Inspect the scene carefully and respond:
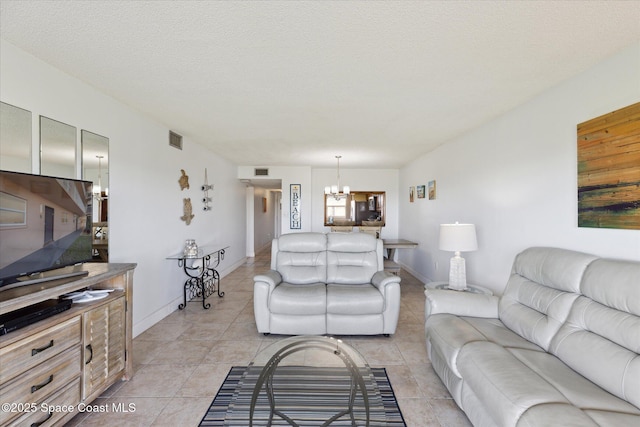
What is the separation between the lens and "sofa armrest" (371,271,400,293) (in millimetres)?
2900

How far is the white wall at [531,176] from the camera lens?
1950 mm

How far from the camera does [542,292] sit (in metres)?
1.96

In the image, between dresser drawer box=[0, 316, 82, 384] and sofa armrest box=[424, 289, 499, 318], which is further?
sofa armrest box=[424, 289, 499, 318]

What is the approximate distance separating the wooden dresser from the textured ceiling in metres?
1.54

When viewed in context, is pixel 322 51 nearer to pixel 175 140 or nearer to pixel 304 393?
pixel 304 393

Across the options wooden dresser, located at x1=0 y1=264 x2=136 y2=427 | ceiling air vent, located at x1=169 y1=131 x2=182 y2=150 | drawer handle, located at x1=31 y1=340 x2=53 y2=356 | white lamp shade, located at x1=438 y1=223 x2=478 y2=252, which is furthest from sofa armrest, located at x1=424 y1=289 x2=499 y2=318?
ceiling air vent, located at x1=169 y1=131 x2=182 y2=150

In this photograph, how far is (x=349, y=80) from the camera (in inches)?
90.4

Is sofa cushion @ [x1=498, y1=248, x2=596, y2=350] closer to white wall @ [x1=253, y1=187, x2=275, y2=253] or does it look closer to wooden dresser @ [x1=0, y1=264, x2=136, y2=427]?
wooden dresser @ [x1=0, y1=264, x2=136, y2=427]

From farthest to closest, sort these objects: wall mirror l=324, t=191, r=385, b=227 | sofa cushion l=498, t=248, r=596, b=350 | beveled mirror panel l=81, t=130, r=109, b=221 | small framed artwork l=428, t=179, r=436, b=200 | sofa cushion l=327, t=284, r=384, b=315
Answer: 1. wall mirror l=324, t=191, r=385, b=227
2. small framed artwork l=428, t=179, r=436, b=200
3. sofa cushion l=327, t=284, r=384, b=315
4. beveled mirror panel l=81, t=130, r=109, b=221
5. sofa cushion l=498, t=248, r=596, b=350

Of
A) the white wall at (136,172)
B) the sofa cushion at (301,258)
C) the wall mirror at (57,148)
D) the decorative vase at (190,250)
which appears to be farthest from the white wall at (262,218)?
the wall mirror at (57,148)

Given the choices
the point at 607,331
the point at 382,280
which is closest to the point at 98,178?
the point at 382,280

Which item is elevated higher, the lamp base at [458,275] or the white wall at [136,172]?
the white wall at [136,172]

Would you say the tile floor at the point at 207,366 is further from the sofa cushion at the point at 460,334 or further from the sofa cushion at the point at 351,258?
the sofa cushion at the point at 351,258

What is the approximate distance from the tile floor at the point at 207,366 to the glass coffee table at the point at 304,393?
0.37m
